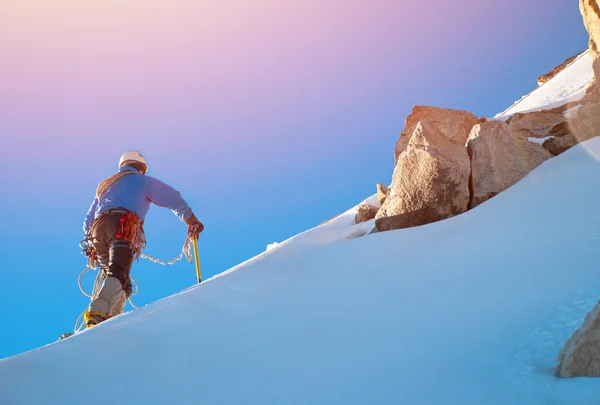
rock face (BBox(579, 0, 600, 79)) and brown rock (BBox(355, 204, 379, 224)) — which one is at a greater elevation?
rock face (BBox(579, 0, 600, 79))

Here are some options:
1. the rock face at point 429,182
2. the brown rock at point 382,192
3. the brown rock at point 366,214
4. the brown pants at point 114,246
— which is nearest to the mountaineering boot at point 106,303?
the brown pants at point 114,246

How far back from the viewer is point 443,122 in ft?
37.7

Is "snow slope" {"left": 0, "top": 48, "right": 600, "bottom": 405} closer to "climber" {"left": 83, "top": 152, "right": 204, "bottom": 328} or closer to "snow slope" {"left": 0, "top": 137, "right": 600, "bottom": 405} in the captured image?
"snow slope" {"left": 0, "top": 137, "right": 600, "bottom": 405}

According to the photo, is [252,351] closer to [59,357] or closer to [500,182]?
[59,357]

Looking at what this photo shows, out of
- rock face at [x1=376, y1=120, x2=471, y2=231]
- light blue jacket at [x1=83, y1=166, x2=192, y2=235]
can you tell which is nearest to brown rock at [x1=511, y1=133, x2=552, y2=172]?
rock face at [x1=376, y1=120, x2=471, y2=231]

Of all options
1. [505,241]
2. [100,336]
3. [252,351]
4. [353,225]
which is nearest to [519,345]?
[252,351]

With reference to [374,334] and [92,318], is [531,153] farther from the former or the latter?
[92,318]

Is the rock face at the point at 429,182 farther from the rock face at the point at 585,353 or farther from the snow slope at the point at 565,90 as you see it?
the snow slope at the point at 565,90

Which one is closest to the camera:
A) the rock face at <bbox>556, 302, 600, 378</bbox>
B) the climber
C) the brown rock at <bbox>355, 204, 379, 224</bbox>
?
the rock face at <bbox>556, 302, 600, 378</bbox>

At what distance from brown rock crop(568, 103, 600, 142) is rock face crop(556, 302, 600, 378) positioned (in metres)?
8.48

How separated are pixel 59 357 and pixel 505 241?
4510mm

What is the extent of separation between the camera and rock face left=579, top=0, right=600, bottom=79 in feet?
33.4

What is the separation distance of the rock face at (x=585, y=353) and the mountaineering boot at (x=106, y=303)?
5656 mm

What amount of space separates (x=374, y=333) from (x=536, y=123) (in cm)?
1026
